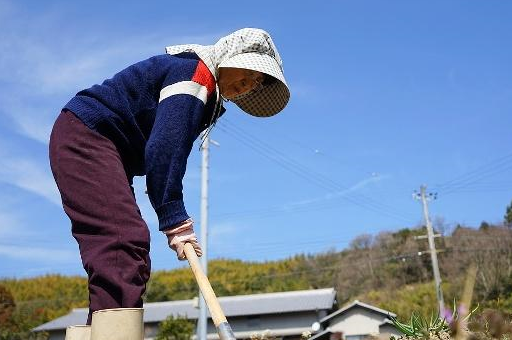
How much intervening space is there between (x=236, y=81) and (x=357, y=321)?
98.1 feet

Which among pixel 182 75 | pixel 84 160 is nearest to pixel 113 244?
pixel 84 160

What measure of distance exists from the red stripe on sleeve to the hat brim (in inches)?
3.5

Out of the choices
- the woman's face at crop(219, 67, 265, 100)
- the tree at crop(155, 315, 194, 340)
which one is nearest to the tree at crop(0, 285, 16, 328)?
the tree at crop(155, 315, 194, 340)

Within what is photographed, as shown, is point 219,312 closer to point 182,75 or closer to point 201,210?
point 182,75

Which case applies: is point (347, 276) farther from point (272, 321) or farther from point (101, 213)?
point (101, 213)

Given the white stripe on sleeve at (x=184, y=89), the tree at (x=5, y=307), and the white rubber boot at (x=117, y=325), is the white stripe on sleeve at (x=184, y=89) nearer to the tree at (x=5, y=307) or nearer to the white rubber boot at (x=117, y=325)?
the white rubber boot at (x=117, y=325)

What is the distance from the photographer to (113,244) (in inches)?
69.7

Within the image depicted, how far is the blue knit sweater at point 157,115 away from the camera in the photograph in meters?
1.93

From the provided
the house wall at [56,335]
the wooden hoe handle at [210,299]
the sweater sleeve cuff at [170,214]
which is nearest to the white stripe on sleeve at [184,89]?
the sweater sleeve cuff at [170,214]

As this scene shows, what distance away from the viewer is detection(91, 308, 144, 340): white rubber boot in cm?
154

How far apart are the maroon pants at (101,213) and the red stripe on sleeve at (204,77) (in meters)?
0.42

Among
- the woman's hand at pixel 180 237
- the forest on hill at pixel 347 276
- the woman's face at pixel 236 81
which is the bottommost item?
the woman's hand at pixel 180 237

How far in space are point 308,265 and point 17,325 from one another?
26.3 m

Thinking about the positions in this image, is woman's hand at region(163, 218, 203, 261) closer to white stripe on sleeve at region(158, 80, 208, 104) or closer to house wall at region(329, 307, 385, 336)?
white stripe on sleeve at region(158, 80, 208, 104)
